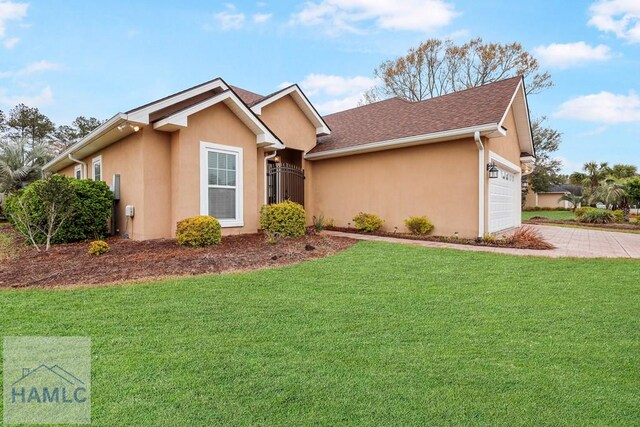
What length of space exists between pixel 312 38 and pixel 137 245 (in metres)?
12.5

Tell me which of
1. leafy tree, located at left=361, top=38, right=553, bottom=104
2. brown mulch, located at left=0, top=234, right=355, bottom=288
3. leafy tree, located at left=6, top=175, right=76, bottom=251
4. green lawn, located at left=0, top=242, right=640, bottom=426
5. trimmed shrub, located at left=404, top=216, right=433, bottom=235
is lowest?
green lawn, located at left=0, top=242, right=640, bottom=426

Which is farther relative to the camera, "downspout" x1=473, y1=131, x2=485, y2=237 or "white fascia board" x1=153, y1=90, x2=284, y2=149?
"downspout" x1=473, y1=131, x2=485, y2=237

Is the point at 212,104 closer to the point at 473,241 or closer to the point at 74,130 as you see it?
the point at 473,241

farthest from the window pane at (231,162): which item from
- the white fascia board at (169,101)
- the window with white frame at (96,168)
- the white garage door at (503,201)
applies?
the white garage door at (503,201)

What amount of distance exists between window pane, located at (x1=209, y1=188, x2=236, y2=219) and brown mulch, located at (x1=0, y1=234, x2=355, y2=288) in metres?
0.92

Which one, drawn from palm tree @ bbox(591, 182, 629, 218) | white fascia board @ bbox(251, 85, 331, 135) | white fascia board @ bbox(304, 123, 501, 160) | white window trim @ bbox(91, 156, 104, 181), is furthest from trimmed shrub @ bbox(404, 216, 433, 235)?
palm tree @ bbox(591, 182, 629, 218)

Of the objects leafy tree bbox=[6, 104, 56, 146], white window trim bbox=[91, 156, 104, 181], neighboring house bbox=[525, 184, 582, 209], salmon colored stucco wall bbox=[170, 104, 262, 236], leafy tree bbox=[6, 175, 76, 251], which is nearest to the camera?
leafy tree bbox=[6, 175, 76, 251]

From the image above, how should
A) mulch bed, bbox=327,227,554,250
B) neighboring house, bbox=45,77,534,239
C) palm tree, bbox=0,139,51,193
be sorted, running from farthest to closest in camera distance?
palm tree, bbox=0,139,51,193 → mulch bed, bbox=327,227,554,250 → neighboring house, bbox=45,77,534,239

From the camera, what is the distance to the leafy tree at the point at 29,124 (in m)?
32.3

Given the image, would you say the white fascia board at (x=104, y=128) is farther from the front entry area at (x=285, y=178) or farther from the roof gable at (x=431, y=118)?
the roof gable at (x=431, y=118)

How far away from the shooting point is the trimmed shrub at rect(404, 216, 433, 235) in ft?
35.1

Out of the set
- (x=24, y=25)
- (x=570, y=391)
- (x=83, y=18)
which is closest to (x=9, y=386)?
(x=570, y=391)

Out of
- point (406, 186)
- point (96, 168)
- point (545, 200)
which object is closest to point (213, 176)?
A: point (96, 168)

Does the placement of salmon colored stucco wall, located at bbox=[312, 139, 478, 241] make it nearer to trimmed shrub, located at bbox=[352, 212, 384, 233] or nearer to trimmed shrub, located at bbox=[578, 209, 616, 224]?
trimmed shrub, located at bbox=[352, 212, 384, 233]
